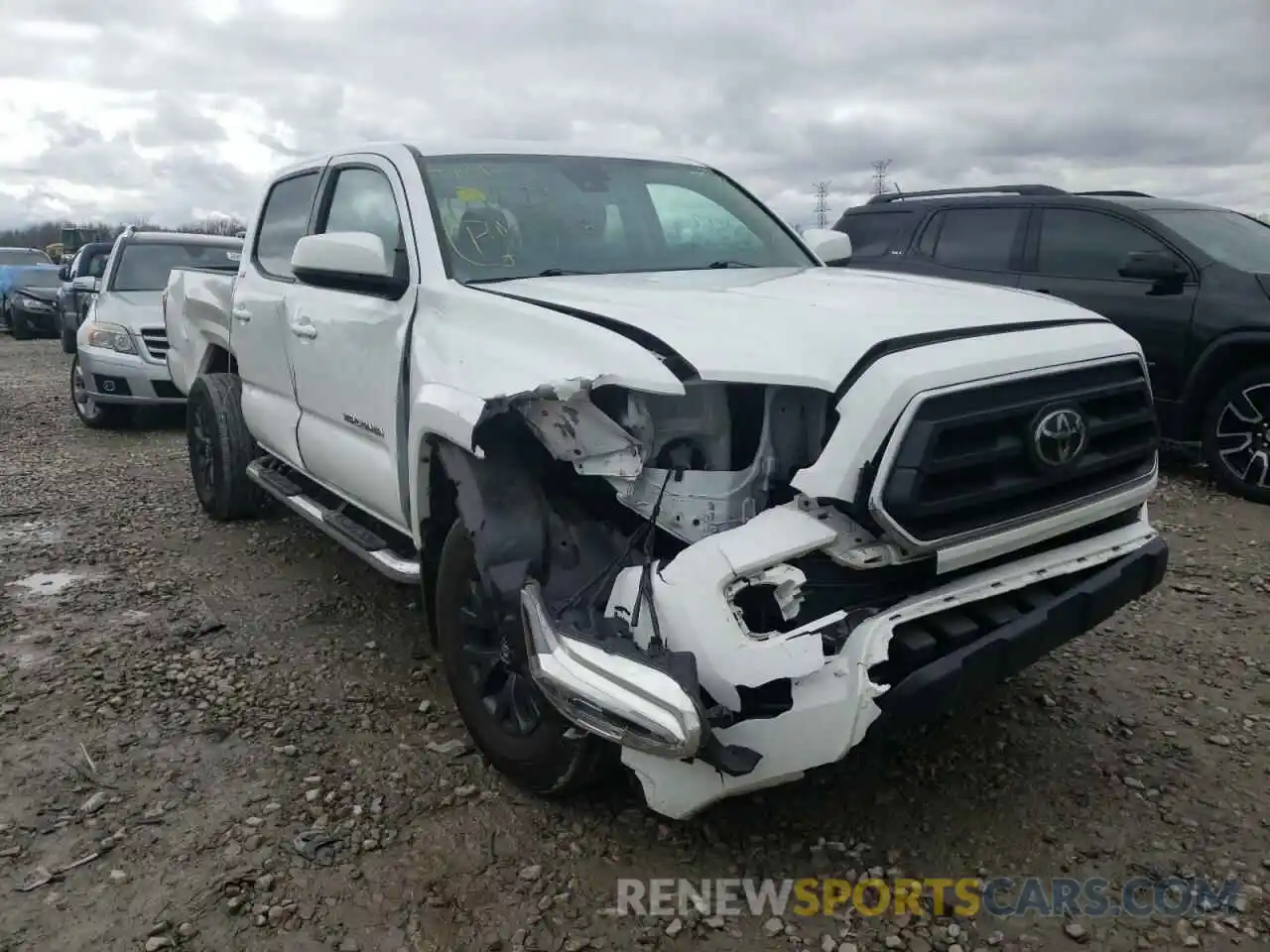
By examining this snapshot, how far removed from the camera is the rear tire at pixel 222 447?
547cm

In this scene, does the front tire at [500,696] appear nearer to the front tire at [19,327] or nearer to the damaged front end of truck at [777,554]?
the damaged front end of truck at [777,554]

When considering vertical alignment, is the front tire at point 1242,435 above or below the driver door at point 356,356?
below

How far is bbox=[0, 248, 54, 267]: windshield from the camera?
70.1ft

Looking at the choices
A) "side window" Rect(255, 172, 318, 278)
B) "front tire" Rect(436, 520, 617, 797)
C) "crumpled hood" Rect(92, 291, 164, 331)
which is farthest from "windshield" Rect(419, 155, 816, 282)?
"crumpled hood" Rect(92, 291, 164, 331)

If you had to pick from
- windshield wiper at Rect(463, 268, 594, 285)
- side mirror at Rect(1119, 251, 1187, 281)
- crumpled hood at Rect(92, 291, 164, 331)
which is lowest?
crumpled hood at Rect(92, 291, 164, 331)

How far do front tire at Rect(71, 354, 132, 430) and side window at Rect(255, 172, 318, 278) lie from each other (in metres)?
4.80

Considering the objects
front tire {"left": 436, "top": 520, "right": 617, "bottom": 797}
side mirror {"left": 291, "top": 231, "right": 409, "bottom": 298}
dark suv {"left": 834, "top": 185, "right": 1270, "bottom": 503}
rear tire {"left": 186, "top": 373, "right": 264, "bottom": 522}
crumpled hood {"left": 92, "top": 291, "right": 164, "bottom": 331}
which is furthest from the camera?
crumpled hood {"left": 92, "top": 291, "right": 164, "bottom": 331}

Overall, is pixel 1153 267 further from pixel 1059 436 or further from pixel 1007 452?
pixel 1007 452

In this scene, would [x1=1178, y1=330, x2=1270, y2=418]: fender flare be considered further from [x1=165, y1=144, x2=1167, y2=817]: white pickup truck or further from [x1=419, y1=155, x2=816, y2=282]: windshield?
[x1=165, y1=144, x2=1167, y2=817]: white pickup truck

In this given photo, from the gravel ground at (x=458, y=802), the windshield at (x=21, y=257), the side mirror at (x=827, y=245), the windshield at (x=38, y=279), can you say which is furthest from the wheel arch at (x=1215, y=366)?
the windshield at (x=21, y=257)

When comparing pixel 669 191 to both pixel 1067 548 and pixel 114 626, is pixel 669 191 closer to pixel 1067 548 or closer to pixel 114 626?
pixel 1067 548

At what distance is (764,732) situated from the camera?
7.37ft

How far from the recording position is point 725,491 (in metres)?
2.51

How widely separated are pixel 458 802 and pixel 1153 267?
5.43 metres
